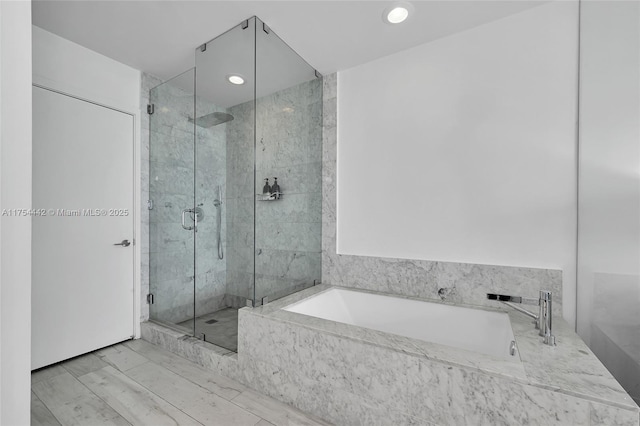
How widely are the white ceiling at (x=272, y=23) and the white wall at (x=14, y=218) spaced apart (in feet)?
3.36

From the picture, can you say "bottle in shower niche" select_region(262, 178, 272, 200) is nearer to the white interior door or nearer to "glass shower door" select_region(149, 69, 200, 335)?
"glass shower door" select_region(149, 69, 200, 335)

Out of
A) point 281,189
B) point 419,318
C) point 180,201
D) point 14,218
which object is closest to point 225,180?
point 281,189

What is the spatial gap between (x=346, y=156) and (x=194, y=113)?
141 centimetres

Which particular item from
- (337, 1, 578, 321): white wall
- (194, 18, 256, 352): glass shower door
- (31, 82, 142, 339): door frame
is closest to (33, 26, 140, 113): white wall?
(31, 82, 142, 339): door frame

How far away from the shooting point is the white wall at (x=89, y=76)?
2.07 m

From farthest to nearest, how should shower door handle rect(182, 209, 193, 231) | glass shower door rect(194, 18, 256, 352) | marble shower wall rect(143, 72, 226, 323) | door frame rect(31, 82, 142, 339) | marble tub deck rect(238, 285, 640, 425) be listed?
door frame rect(31, 82, 142, 339) → shower door handle rect(182, 209, 193, 231) → marble shower wall rect(143, 72, 226, 323) → glass shower door rect(194, 18, 256, 352) → marble tub deck rect(238, 285, 640, 425)

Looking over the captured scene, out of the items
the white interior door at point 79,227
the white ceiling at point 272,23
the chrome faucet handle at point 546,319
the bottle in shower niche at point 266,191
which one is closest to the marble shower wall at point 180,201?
the white interior door at point 79,227

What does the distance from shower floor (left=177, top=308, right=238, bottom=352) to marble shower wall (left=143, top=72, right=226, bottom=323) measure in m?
0.08

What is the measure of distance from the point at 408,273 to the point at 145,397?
2002 millimetres

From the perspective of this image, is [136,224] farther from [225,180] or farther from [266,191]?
[266,191]

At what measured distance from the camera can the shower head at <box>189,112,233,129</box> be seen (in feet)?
7.28

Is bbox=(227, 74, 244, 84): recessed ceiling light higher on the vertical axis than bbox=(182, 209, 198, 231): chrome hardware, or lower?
higher

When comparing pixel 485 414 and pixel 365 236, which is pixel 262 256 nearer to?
pixel 365 236

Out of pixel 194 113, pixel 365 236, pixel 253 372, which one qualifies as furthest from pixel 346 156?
pixel 253 372
